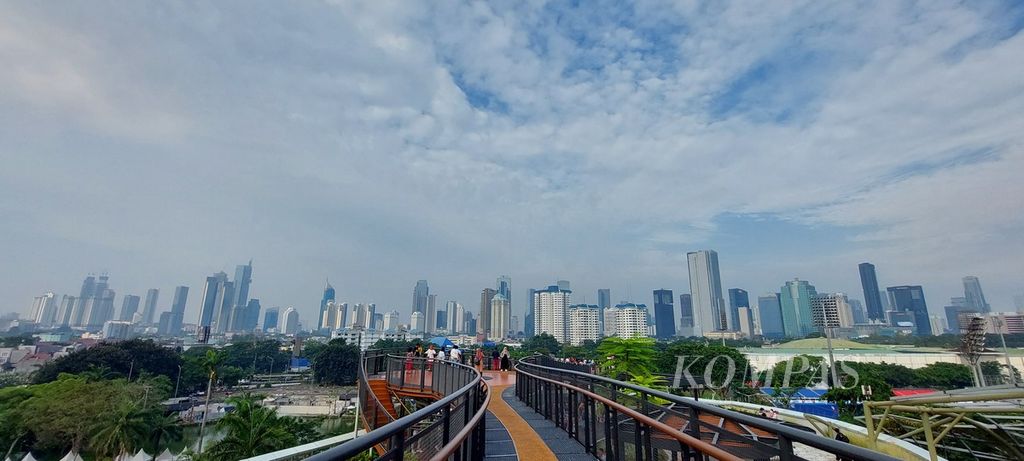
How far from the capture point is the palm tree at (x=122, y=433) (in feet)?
107

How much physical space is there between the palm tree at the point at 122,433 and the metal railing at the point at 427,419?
93.4 feet

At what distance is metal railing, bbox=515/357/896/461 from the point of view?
2.52 meters

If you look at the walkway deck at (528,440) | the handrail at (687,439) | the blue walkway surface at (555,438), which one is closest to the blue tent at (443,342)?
the blue walkway surface at (555,438)

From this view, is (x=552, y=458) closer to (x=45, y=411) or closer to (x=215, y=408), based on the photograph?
(x=45, y=411)

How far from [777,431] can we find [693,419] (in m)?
1.83

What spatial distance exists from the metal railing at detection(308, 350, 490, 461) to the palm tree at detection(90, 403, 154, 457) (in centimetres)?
2848

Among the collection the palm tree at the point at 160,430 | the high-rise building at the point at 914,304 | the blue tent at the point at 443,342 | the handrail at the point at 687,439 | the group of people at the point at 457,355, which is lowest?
the palm tree at the point at 160,430

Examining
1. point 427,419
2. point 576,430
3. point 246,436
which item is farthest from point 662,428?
point 246,436

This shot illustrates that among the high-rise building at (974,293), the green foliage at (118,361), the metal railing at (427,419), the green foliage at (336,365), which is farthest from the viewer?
the high-rise building at (974,293)

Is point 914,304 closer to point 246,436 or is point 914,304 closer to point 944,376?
point 944,376

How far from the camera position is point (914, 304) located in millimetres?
175750

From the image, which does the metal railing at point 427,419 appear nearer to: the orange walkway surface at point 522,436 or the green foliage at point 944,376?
the orange walkway surface at point 522,436

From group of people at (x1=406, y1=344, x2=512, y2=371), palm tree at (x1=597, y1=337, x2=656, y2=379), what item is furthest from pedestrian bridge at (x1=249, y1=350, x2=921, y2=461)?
palm tree at (x1=597, y1=337, x2=656, y2=379)

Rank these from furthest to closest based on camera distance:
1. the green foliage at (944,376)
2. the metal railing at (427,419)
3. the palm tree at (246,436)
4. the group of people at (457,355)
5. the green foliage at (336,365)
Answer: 1. the green foliage at (336,365)
2. the green foliage at (944,376)
3. the palm tree at (246,436)
4. the group of people at (457,355)
5. the metal railing at (427,419)
